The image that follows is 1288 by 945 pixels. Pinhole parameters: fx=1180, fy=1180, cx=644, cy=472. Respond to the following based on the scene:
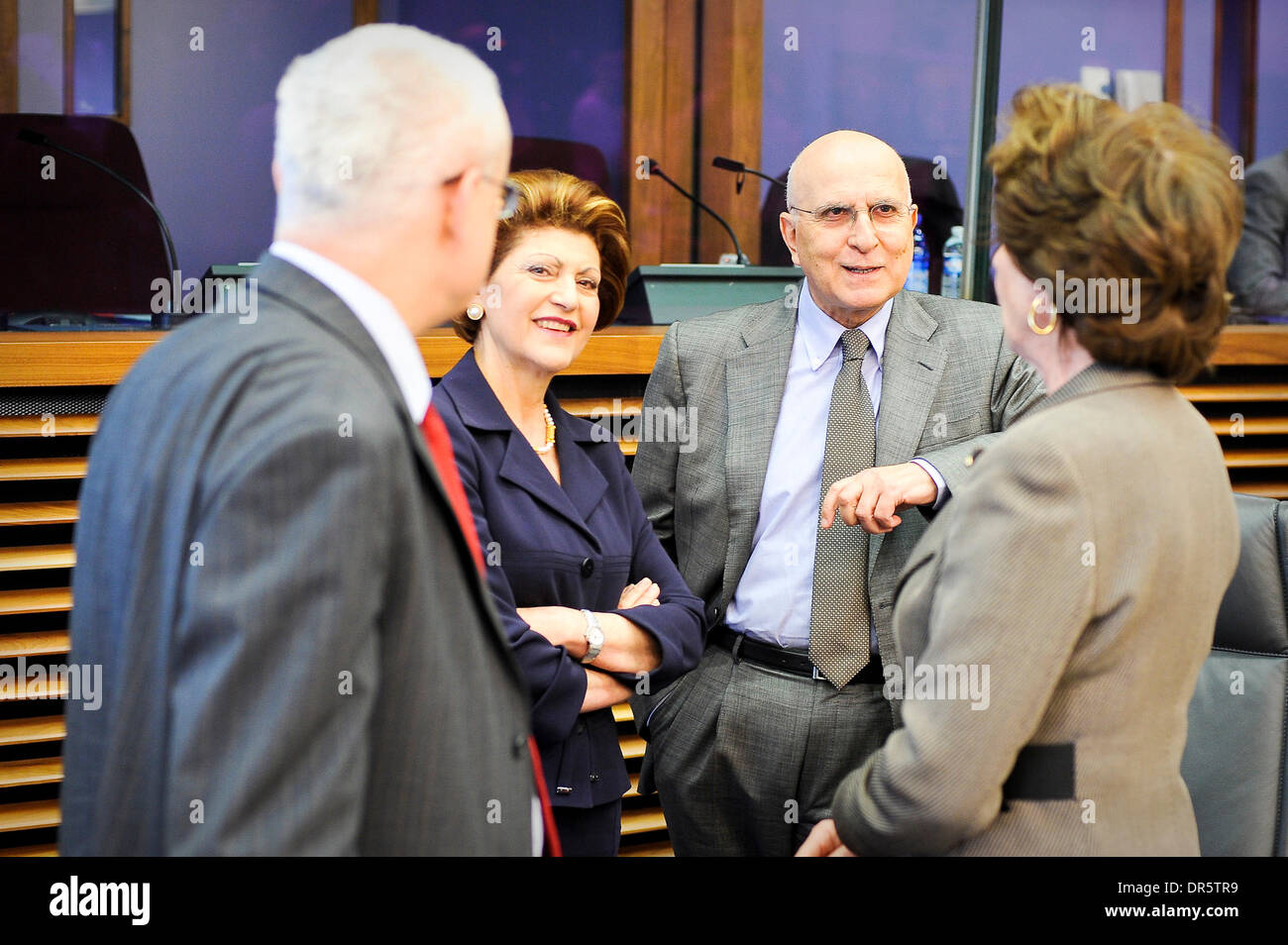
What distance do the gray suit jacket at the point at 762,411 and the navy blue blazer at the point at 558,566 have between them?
0.22m

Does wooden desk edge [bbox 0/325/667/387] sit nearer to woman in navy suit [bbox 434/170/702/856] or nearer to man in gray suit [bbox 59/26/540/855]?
woman in navy suit [bbox 434/170/702/856]

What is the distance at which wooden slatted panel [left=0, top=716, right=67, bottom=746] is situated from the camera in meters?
2.36

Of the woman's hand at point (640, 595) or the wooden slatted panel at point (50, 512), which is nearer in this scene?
the woman's hand at point (640, 595)

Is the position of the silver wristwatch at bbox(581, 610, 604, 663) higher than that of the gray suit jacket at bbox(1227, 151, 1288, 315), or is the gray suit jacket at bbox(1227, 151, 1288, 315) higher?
the gray suit jacket at bbox(1227, 151, 1288, 315)

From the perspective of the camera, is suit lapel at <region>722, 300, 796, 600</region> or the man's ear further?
the man's ear

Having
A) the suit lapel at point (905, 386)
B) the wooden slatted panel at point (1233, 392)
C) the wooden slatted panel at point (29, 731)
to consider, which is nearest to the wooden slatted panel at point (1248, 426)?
the wooden slatted panel at point (1233, 392)

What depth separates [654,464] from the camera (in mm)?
2113

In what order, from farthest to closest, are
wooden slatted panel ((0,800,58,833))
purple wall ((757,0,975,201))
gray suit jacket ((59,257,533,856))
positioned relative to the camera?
1. purple wall ((757,0,975,201))
2. wooden slatted panel ((0,800,58,833))
3. gray suit jacket ((59,257,533,856))

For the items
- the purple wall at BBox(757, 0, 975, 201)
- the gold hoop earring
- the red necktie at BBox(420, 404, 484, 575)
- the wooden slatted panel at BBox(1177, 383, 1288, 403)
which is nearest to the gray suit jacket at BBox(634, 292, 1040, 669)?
the gold hoop earring

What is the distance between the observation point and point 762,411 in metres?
2.04

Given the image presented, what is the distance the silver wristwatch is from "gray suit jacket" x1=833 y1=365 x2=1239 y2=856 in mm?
544

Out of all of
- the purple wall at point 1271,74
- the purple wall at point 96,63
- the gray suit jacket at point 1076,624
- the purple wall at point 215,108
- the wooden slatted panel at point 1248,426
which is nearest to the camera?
the gray suit jacket at point 1076,624

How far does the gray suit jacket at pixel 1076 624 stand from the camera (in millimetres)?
1095

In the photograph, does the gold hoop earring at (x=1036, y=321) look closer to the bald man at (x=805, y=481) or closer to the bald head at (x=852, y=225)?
the bald man at (x=805, y=481)
